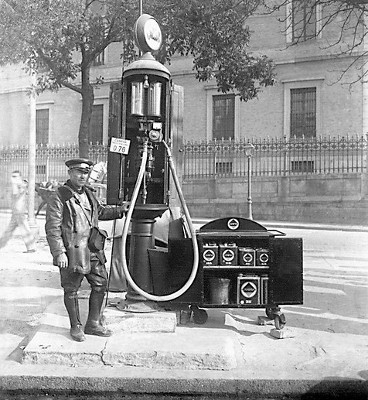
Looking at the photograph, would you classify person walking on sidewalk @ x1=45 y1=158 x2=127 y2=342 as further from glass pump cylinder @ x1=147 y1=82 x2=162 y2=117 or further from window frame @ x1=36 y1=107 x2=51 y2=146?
window frame @ x1=36 y1=107 x2=51 y2=146

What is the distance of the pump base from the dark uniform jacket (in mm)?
707

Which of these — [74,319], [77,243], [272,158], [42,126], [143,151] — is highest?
[42,126]

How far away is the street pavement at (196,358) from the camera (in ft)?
13.1

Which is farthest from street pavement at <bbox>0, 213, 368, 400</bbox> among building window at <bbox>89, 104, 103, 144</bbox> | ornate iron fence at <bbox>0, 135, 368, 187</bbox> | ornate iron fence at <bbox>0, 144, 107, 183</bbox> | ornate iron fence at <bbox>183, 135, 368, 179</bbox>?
ornate iron fence at <bbox>183, 135, 368, 179</bbox>

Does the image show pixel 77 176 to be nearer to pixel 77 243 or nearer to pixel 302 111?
pixel 77 243

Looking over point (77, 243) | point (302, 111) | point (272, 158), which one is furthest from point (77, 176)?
point (272, 158)

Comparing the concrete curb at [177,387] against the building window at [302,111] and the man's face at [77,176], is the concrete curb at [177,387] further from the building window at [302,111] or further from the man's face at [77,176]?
the building window at [302,111]

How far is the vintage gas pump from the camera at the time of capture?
5102 millimetres

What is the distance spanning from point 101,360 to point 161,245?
2132 millimetres

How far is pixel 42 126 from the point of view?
9602 millimetres

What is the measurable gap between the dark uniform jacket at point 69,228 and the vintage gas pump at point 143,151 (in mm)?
533

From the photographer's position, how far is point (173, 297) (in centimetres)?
481

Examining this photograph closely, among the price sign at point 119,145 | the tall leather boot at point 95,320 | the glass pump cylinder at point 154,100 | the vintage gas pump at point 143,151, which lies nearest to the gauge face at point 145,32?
the vintage gas pump at point 143,151

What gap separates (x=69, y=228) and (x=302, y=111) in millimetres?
7464
